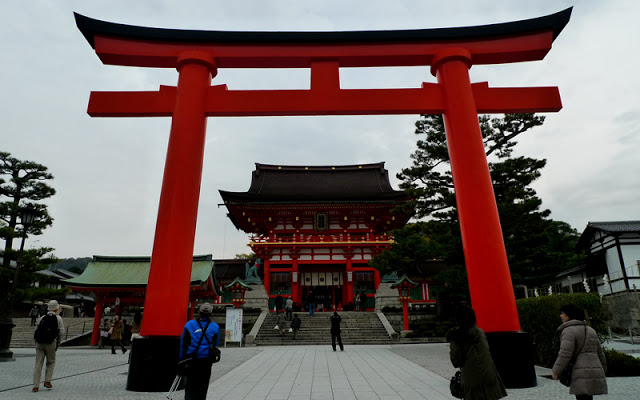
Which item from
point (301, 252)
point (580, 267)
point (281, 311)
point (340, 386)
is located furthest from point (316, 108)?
point (580, 267)

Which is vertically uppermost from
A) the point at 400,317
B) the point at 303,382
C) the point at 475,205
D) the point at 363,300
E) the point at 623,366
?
the point at 475,205

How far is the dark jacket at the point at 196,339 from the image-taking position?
13.1 ft

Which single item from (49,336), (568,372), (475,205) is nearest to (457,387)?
(568,372)

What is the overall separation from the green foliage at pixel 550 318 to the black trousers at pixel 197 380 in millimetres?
7416

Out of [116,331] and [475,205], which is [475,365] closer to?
[475,205]

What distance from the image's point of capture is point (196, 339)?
400cm

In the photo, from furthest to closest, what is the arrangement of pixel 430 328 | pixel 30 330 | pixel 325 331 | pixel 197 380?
pixel 30 330 → pixel 325 331 → pixel 430 328 → pixel 197 380

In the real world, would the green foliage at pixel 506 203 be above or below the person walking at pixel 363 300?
above

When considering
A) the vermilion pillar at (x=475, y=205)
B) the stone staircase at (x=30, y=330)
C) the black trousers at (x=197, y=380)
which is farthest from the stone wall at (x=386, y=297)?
the black trousers at (x=197, y=380)

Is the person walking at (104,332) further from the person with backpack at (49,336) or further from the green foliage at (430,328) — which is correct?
the green foliage at (430,328)

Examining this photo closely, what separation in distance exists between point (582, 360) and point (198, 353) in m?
3.93

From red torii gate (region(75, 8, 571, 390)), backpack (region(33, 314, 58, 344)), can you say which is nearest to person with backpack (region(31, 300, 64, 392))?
backpack (region(33, 314, 58, 344))

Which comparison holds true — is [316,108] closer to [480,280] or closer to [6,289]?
[480,280]

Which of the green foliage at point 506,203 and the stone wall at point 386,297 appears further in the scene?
the stone wall at point 386,297
